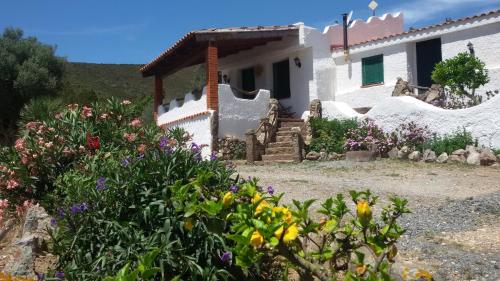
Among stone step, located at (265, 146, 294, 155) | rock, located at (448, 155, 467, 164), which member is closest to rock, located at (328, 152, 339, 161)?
stone step, located at (265, 146, 294, 155)

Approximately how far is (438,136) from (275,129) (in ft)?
15.4

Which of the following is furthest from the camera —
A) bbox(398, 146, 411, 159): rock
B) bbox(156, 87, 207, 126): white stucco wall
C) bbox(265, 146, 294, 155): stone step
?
bbox(156, 87, 207, 126): white stucco wall

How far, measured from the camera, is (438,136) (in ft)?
41.3

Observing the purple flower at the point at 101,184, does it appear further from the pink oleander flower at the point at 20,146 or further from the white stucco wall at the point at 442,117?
the white stucco wall at the point at 442,117

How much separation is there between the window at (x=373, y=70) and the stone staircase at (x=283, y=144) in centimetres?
269

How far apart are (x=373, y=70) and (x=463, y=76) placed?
158 inches

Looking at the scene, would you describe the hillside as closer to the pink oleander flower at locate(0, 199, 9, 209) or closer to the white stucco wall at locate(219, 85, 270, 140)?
the white stucco wall at locate(219, 85, 270, 140)

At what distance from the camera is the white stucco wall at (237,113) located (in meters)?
14.9

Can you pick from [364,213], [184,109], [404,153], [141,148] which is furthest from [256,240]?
[184,109]

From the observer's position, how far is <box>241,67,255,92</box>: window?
20.2 m

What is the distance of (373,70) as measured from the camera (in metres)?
16.4

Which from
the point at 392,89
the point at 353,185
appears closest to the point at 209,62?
the point at 392,89

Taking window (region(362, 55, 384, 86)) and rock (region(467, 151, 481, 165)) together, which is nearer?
rock (region(467, 151, 481, 165))

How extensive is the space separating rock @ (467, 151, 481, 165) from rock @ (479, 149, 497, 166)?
2.7 inches
